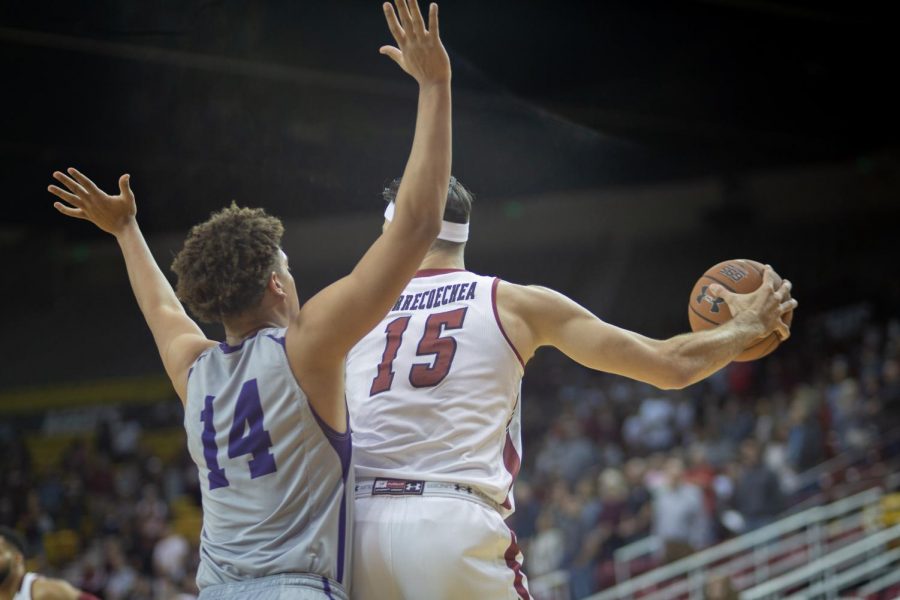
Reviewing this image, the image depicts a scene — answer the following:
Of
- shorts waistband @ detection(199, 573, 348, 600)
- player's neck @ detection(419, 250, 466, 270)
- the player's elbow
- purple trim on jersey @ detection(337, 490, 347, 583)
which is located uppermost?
player's neck @ detection(419, 250, 466, 270)

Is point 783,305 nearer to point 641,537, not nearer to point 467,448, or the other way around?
point 467,448

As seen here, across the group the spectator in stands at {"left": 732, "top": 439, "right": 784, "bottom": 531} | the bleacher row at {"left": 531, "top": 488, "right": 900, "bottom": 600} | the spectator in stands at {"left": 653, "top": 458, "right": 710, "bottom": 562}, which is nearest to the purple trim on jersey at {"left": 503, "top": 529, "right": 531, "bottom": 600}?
the bleacher row at {"left": 531, "top": 488, "right": 900, "bottom": 600}

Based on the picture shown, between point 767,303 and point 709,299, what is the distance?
25 cm

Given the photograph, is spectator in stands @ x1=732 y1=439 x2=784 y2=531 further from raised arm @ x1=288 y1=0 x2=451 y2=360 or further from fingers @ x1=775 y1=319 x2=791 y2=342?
raised arm @ x1=288 y1=0 x2=451 y2=360

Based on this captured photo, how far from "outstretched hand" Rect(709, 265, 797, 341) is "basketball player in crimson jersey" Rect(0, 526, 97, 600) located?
3.58m

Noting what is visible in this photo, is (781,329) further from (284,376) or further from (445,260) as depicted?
(284,376)

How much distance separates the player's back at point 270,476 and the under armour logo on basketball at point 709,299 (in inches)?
59.0

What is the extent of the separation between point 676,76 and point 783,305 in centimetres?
1217

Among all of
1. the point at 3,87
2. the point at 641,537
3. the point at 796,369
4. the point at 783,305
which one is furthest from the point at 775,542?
the point at 3,87

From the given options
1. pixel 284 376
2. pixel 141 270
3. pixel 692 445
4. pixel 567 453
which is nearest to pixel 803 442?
pixel 692 445

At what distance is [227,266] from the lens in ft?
10.7

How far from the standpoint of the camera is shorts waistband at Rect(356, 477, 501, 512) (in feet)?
11.4

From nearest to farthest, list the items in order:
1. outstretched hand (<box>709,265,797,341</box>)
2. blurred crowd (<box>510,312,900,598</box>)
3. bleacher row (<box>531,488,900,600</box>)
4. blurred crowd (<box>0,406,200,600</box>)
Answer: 1. outstretched hand (<box>709,265,797,341</box>)
2. bleacher row (<box>531,488,900,600</box>)
3. blurred crowd (<box>510,312,900,598</box>)
4. blurred crowd (<box>0,406,200,600</box>)

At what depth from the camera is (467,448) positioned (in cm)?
354
